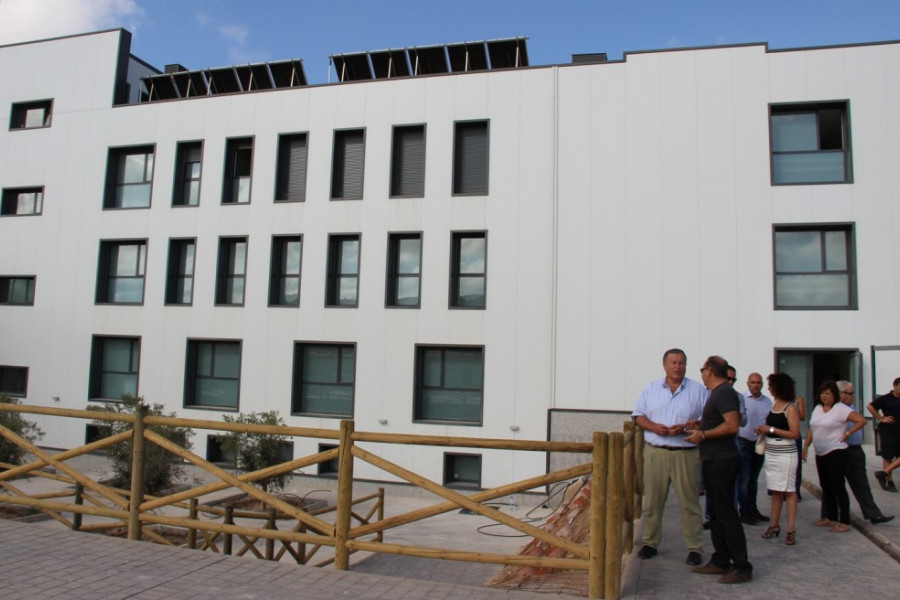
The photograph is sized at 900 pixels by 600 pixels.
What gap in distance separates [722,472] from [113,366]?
19174 millimetres

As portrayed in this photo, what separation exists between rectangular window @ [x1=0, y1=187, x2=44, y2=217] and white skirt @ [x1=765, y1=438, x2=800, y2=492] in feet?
73.0

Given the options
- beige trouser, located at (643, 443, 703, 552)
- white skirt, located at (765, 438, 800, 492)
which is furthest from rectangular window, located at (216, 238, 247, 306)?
white skirt, located at (765, 438, 800, 492)

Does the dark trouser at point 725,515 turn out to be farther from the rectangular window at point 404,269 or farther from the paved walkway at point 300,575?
the rectangular window at point 404,269

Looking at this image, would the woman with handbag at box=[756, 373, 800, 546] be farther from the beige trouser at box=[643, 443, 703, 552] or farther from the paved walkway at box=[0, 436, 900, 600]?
the beige trouser at box=[643, 443, 703, 552]

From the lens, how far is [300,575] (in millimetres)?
5590

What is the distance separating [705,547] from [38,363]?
2040cm

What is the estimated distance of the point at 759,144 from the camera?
1594 centimetres

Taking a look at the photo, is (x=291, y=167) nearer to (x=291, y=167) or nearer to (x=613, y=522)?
(x=291, y=167)

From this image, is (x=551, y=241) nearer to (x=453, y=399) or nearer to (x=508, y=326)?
(x=508, y=326)

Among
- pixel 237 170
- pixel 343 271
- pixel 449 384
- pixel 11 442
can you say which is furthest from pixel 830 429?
pixel 237 170

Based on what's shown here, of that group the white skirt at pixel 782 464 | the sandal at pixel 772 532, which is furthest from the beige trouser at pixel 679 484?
the sandal at pixel 772 532

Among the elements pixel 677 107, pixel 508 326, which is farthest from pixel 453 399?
pixel 677 107

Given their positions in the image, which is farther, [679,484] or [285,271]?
[285,271]

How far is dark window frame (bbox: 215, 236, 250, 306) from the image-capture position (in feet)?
63.7
